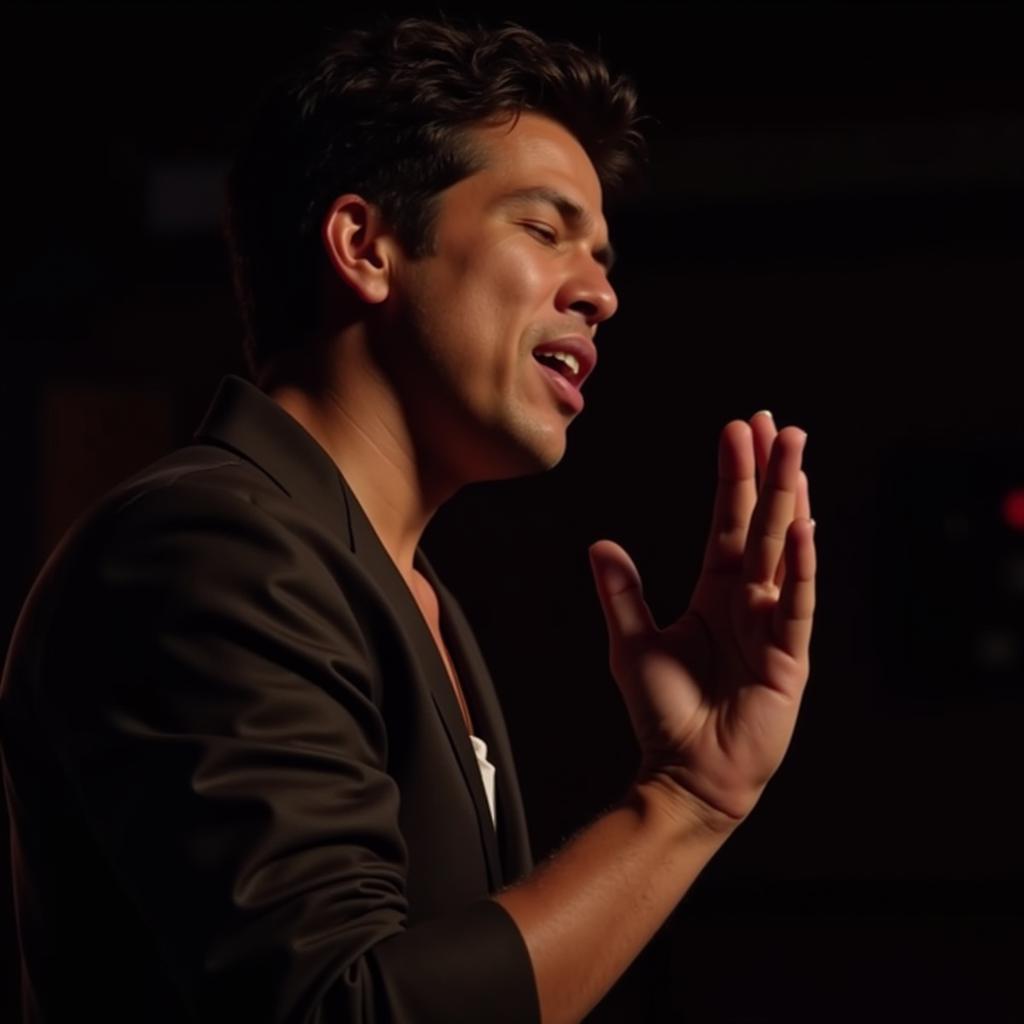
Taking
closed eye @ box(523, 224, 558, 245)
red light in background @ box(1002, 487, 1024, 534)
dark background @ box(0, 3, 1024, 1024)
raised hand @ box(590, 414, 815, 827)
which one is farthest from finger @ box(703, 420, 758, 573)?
red light in background @ box(1002, 487, 1024, 534)

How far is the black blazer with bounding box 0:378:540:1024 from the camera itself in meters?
1.08

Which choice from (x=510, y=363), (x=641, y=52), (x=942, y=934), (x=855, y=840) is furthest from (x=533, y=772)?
(x=510, y=363)

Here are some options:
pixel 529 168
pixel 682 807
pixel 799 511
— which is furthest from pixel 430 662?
pixel 529 168

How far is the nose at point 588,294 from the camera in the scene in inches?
64.5

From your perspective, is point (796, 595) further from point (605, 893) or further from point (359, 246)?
point (359, 246)

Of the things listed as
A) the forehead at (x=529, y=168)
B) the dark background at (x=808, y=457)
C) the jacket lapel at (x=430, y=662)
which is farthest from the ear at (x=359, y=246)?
the dark background at (x=808, y=457)

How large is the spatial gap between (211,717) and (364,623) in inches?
8.9

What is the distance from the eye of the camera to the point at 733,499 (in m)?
1.44

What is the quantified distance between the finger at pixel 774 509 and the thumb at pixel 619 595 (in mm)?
105

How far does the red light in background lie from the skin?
2.79 metres

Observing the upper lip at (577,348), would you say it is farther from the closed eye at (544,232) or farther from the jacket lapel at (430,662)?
the jacket lapel at (430,662)

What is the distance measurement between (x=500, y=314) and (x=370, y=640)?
43 cm

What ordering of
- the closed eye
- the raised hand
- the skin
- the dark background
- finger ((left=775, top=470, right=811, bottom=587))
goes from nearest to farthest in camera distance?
1. the skin
2. the raised hand
3. finger ((left=775, top=470, right=811, bottom=587))
4. the closed eye
5. the dark background

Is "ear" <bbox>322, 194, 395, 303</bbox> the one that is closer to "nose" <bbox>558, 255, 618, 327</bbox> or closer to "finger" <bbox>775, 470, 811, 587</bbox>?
"nose" <bbox>558, 255, 618, 327</bbox>
